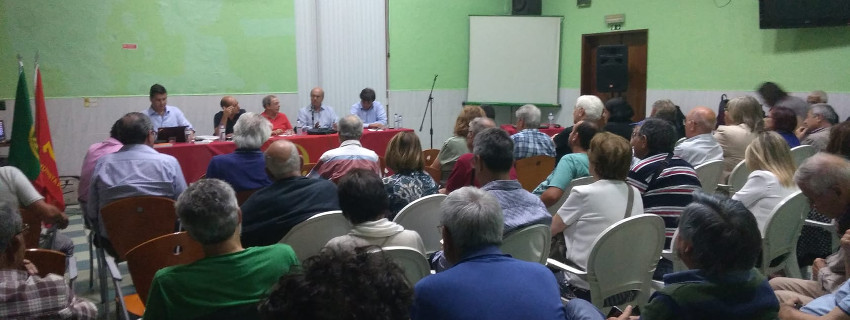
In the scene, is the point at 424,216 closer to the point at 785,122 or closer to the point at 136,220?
the point at 136,220

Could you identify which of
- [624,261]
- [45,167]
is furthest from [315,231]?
[45,167]

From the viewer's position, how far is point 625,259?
3070 mm

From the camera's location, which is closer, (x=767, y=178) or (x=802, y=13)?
(x=767, y=178)

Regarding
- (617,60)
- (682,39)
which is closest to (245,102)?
(617,60)

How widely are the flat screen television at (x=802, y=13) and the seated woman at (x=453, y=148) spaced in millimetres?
4702

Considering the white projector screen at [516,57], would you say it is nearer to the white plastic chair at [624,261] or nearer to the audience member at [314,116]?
the audience member at [314,116]

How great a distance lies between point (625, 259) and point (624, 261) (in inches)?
0.4

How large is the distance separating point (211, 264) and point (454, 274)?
2.67ft

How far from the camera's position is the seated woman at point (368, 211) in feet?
9.21

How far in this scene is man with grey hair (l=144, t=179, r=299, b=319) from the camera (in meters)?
2.14

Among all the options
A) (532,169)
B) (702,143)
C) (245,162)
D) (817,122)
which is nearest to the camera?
(245,162)

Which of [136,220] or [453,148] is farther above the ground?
[453,148]

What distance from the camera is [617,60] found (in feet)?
33.5

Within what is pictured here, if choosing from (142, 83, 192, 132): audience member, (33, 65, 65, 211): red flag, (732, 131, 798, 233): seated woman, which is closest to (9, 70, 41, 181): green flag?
(33, 65, 65, 211): red flag
